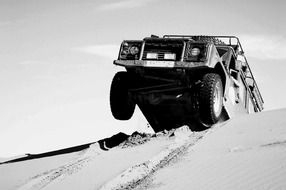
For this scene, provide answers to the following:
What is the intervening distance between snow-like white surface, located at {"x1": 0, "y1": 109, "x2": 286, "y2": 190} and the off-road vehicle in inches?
26.6

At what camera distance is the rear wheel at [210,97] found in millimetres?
6781

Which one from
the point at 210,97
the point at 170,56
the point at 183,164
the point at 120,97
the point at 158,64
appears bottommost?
the point at 183,164

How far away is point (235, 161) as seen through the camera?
4711 mm

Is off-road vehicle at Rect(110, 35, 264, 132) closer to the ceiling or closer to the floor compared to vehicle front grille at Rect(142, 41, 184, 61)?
closer to the floor

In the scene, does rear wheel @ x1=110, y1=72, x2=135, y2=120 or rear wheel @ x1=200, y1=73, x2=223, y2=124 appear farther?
rear wheel @ x1=110, y1=72, x2=135, y2=120

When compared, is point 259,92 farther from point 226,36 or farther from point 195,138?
point 195,138

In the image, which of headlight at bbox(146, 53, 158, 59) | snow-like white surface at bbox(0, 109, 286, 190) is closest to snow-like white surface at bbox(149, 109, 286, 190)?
snow-like white surface at bbox(0, 109, 286, 190)

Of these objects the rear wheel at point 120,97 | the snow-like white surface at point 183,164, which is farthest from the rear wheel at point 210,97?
the rear wheel at point 120,97

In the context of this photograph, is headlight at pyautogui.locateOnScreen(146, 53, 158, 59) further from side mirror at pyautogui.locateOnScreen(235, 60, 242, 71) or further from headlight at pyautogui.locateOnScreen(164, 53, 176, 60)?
side mirror at pyautogui.locateOnScreen(235, 60, 242, 71)

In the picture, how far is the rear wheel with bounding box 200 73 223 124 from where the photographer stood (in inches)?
267

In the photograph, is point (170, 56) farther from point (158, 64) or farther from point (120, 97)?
point (120, 97)

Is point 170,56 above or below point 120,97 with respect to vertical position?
above

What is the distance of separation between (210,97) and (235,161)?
217 centimetres

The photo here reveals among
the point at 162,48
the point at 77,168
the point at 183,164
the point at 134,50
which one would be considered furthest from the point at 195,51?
the point at 77,168
